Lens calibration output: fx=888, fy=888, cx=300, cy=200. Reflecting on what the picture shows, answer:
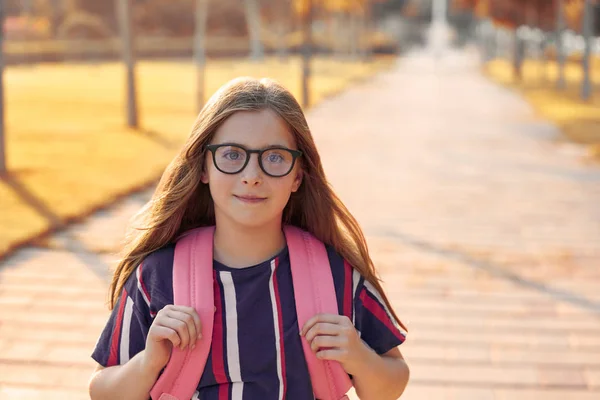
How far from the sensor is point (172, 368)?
6.23ft

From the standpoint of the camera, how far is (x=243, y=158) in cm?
195

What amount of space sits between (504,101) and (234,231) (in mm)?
21260

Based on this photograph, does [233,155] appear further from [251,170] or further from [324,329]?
[324,329]

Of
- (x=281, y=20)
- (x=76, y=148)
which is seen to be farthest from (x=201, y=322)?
(x=281, y=20)

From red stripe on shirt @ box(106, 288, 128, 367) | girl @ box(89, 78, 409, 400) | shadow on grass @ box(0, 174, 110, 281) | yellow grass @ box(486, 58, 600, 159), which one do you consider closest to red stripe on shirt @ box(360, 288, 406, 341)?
girl @ box(89, 78, 409, 400)

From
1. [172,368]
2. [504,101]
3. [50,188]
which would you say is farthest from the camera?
[504,101]

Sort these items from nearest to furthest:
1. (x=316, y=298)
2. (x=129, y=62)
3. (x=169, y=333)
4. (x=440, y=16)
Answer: (x=169, y=333) → (x=316, y=298) → (x=129, y=62) → (x=440, y=16)

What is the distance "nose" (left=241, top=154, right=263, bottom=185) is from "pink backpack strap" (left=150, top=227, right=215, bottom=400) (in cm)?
19

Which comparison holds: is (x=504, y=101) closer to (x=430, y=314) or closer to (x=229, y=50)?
(x=430, y=314)

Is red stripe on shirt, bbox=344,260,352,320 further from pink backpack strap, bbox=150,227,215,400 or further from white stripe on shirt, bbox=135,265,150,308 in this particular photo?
white stripe on shirt, bbox=135,265,150,308

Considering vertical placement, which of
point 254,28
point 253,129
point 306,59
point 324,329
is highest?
point 253,129

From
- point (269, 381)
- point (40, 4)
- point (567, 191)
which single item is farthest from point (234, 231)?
point (40, 4)

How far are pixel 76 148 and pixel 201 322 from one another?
9.88m

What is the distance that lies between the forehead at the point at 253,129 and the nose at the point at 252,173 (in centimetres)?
4
